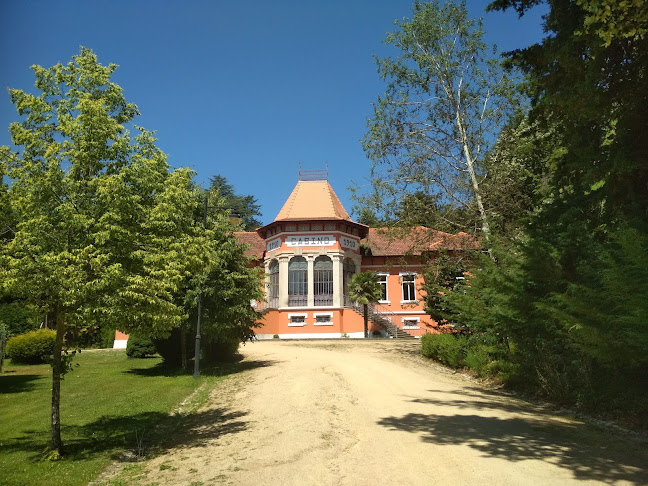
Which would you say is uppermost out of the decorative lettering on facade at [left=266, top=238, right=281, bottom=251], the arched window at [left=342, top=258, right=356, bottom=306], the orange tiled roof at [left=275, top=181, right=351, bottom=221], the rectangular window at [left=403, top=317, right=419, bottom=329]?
the orange tiled roof at [left=275, top=181, right=351, bottom=221]

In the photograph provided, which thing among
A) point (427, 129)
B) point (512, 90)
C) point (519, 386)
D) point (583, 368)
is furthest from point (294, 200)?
point (583, 368)

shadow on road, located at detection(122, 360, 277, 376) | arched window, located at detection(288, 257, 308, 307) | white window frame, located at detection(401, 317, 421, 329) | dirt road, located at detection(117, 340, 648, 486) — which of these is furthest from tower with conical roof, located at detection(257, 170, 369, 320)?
dirt road, located at detection(117, 340, 648, 486)

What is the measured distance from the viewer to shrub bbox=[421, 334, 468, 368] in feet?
54.9

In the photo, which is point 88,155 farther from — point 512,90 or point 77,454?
point 512,90

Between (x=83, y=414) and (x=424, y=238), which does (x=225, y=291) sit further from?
(x=424, y=238)

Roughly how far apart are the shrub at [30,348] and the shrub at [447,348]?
51.6 ft

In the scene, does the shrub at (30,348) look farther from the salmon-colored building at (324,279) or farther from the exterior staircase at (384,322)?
the exterior staircase at (384,322)

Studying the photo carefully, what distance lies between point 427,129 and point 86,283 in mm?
16394

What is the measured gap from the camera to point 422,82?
20.4 m

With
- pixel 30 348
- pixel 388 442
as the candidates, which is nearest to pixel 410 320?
pixel 30 348

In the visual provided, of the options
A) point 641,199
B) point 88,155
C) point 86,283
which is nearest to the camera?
point 86,283

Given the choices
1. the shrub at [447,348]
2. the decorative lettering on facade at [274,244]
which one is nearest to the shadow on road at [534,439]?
the shrub at [447,348]

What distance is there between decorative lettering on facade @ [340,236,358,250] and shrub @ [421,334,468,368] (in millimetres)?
15530

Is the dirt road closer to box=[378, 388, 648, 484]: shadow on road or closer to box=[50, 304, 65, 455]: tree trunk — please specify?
box=[378, 388, 648, 484]: shadow on road
